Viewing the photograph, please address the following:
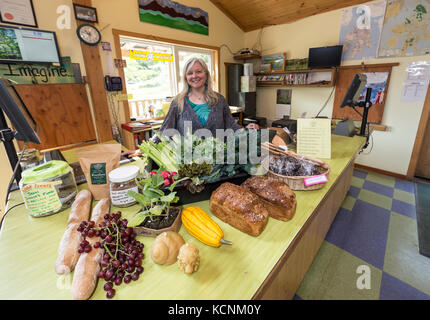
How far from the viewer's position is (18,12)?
2205mm

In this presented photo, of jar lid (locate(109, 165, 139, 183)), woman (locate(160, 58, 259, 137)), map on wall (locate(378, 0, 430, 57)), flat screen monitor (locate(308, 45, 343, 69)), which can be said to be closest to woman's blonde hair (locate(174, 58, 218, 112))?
woman (locate(160, 58, 259, 137))

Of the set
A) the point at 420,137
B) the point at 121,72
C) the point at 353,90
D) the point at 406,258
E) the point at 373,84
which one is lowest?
the point at 406,258

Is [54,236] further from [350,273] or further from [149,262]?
[350,273]

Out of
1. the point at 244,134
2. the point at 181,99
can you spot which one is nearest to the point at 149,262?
the point at 244,134

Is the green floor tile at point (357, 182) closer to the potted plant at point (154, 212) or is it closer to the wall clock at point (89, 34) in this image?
the potted plant at point (154, 212)

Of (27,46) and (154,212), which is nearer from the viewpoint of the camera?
(154,212)

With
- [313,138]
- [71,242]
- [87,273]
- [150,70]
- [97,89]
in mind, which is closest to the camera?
[87,273]

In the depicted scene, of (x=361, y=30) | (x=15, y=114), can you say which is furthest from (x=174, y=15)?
(x=15, y=114)

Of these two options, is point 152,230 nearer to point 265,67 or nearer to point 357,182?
point 357,182

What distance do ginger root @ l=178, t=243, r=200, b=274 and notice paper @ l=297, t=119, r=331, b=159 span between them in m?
1.11

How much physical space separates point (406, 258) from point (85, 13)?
14.5ft

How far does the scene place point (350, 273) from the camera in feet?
5.22

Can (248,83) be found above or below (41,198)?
above

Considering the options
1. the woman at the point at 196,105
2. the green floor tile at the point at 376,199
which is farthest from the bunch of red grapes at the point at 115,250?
the green floor tile at the point at 376,199
